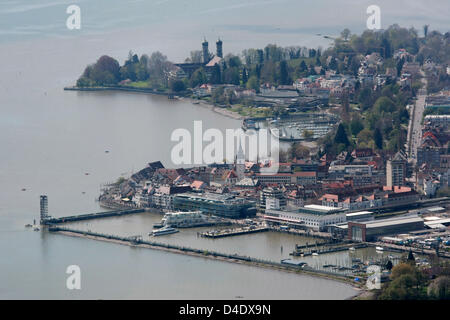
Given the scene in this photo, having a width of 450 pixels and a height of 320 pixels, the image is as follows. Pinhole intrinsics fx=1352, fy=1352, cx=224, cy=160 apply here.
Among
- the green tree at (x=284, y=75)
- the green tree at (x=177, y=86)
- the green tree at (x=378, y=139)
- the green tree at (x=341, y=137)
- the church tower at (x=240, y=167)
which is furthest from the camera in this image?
the green tree at (x=177, y=86)

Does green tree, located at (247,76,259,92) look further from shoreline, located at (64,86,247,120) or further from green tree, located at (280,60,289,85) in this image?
shoreline, located at (64,86,247,120)

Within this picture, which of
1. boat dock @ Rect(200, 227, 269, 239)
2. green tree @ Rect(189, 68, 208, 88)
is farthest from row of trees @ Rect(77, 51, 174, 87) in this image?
boat dock @ Rect(200, 227, 269, 239)

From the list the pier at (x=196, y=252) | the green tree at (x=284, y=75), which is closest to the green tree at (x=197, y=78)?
the green tree at (x=284, y=75)

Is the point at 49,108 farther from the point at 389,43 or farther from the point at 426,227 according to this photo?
the point at 426,227

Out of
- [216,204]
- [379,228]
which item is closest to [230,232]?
[216,204]

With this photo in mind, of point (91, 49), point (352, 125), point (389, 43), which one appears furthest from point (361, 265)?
point (91, 49)

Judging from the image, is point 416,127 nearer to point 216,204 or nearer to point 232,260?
point 216,204

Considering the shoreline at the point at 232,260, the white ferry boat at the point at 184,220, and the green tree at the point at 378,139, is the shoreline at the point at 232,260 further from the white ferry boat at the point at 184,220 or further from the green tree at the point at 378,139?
the green tree at the point at 378,139
